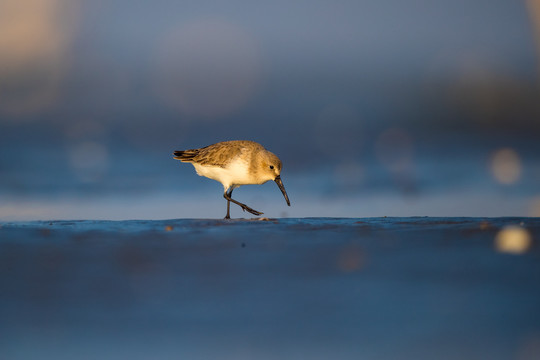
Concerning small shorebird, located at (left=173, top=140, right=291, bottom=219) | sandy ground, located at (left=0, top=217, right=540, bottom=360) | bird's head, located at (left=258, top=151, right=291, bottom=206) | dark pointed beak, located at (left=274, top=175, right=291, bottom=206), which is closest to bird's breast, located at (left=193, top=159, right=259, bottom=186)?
small shorebird, located at (left=173, top=140, right=291, bottom=219)

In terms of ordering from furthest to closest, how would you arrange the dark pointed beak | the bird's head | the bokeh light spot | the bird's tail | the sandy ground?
the bird's tail < the dark pointed beak < the bird's head < the bokeh light spot < the sandy ground

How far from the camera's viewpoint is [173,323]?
5.07 meters

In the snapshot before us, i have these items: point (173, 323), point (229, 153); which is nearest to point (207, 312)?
point (173, 323)

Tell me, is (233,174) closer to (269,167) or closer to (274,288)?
(269,167)

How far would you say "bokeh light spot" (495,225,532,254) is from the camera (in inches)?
302

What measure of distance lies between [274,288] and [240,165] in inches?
324

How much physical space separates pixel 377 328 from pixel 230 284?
6.20ft

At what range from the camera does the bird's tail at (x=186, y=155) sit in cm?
1593

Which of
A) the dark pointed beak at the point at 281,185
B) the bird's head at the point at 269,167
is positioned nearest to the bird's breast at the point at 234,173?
the bird's head at the point at 269,167

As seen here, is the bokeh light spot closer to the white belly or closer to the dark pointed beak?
the dark pointed beak

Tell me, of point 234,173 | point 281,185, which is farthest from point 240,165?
point 281,185

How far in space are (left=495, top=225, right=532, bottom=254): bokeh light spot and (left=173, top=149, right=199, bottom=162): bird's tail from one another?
8.73 meters

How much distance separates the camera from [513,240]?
8297mm

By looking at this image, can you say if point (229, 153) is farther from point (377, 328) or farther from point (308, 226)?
point (377, 328)
